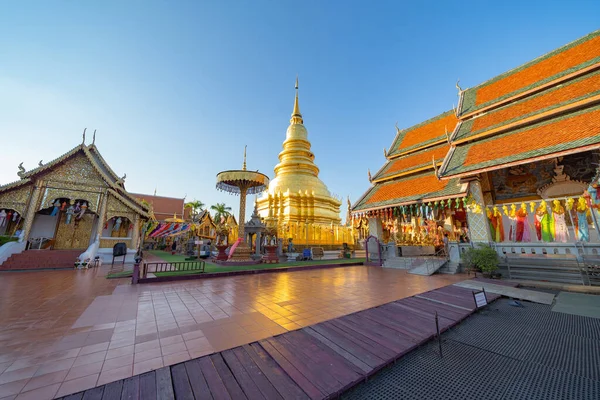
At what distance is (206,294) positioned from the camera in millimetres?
5781

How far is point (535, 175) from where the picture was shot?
9859mm

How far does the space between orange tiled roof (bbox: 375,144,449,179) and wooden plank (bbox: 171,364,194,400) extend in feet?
43.7

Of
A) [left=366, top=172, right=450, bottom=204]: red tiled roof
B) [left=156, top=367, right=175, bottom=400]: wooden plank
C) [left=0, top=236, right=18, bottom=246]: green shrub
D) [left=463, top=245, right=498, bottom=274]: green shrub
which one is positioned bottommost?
[left=156, top=367, right=175, bottom=400]: wooden plank

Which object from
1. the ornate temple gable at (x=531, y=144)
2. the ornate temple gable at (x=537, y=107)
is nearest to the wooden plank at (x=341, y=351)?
the ornate temple gable at (x=531, y=144)

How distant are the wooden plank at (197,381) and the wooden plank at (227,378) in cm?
17

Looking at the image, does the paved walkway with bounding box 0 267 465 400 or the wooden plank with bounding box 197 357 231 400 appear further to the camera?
the paved walkway with bounding box 0 267 465 400

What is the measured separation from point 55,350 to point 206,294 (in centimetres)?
306

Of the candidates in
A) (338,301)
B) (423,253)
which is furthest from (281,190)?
(338,301)

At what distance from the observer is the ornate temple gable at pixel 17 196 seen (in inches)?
423

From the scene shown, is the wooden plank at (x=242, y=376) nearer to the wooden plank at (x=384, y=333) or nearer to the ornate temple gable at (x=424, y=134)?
the wooden plank at (x=384, y=333)

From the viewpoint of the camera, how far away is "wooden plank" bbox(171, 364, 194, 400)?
78.7 inches

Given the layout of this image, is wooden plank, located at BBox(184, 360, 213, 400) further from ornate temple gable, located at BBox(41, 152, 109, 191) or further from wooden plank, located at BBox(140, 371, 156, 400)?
ornate temple gable, located at BBox(41, 152, 109, 191)

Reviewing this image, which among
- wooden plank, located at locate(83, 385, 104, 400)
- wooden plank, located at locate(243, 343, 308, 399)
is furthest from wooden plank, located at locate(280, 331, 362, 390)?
wooden plank, located at locate(83, 385, 104, 400)

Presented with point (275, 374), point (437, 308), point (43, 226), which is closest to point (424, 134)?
point (437, 308)
